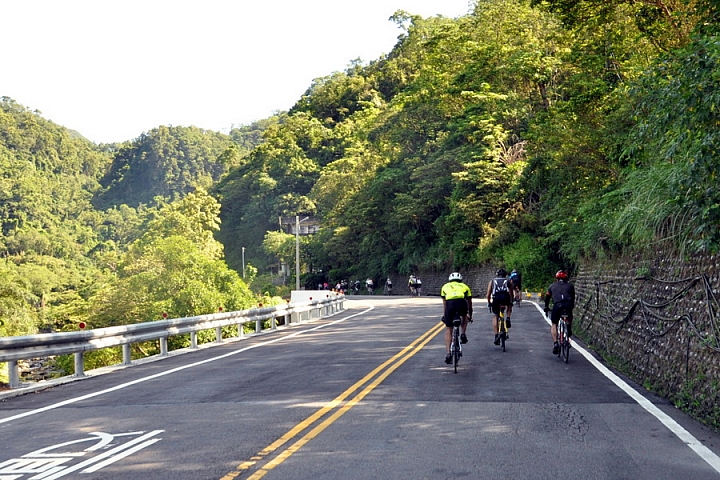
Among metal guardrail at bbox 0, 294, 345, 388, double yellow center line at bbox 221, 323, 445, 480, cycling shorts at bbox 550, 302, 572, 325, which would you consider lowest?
double yellow center line at bbox 221, 323, 445, 480

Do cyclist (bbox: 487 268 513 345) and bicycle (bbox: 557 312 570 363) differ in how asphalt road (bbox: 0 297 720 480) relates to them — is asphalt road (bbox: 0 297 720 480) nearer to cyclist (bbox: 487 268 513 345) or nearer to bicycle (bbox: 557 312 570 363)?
bicycle (bbox: 557 312 570 363)

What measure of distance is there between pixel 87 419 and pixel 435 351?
28.4 feet

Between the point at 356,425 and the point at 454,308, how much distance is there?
236 inches

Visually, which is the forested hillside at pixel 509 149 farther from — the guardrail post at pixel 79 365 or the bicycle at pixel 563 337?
the guardrail post at pixel 79 365

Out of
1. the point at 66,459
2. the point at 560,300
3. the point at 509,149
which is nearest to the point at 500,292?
the point at 560,300

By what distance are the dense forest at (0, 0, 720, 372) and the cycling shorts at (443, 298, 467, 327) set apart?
10.5ft

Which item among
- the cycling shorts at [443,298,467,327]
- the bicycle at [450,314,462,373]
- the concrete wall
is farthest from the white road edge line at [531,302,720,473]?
the cycling shorts at [443,298,467,327]

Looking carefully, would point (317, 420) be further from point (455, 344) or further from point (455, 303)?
point (455, 303)

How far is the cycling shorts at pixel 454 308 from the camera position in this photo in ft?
46.8

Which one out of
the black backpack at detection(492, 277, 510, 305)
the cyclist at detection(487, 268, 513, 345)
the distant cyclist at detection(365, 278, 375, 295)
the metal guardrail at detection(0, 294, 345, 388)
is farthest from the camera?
the distant cyclist at detection(365, 278, 375, 295)

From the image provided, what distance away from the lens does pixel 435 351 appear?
661 inches

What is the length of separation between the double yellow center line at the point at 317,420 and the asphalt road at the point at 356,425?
0.02m

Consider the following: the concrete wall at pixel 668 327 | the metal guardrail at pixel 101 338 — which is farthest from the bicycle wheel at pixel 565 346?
the metal guardrail at pixel 101 338

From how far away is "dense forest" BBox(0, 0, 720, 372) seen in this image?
44.0 feet
